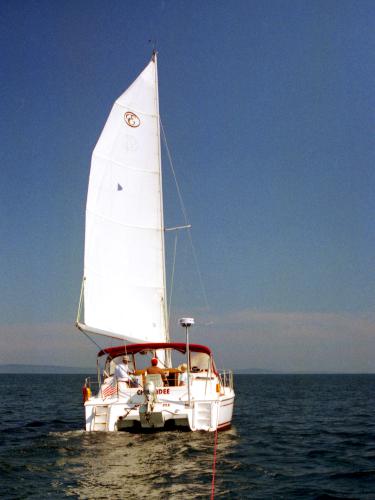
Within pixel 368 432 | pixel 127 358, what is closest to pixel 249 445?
pixel 127 358

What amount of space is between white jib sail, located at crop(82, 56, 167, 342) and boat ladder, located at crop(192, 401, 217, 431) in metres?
4.60

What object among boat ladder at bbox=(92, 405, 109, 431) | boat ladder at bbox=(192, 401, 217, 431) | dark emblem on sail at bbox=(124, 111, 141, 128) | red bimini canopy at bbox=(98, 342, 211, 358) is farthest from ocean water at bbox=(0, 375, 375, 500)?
dark emblem on sail at bbox=(124, 111, 141, 128)

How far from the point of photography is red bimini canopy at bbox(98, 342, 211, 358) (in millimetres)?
16984

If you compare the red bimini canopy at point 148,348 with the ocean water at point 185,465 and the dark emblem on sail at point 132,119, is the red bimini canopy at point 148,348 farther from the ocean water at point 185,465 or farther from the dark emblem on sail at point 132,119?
the dark emblem on sail at point 132,119

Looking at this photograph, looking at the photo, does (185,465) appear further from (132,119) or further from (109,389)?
(132,119)

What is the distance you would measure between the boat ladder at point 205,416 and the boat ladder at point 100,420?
265cm

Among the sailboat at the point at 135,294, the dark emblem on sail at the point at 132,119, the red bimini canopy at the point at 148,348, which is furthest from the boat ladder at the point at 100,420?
the dark emblem on sail at the point at 132,119

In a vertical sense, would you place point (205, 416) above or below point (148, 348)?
below

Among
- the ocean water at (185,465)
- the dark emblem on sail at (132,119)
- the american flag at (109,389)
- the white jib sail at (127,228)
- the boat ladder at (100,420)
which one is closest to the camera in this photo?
the ocean water at (185,465)

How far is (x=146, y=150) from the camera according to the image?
21328mm

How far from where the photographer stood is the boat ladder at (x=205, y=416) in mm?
15008

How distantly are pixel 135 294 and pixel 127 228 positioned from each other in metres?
2.61

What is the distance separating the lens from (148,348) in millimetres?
17203

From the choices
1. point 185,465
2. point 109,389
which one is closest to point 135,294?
point 109,389
